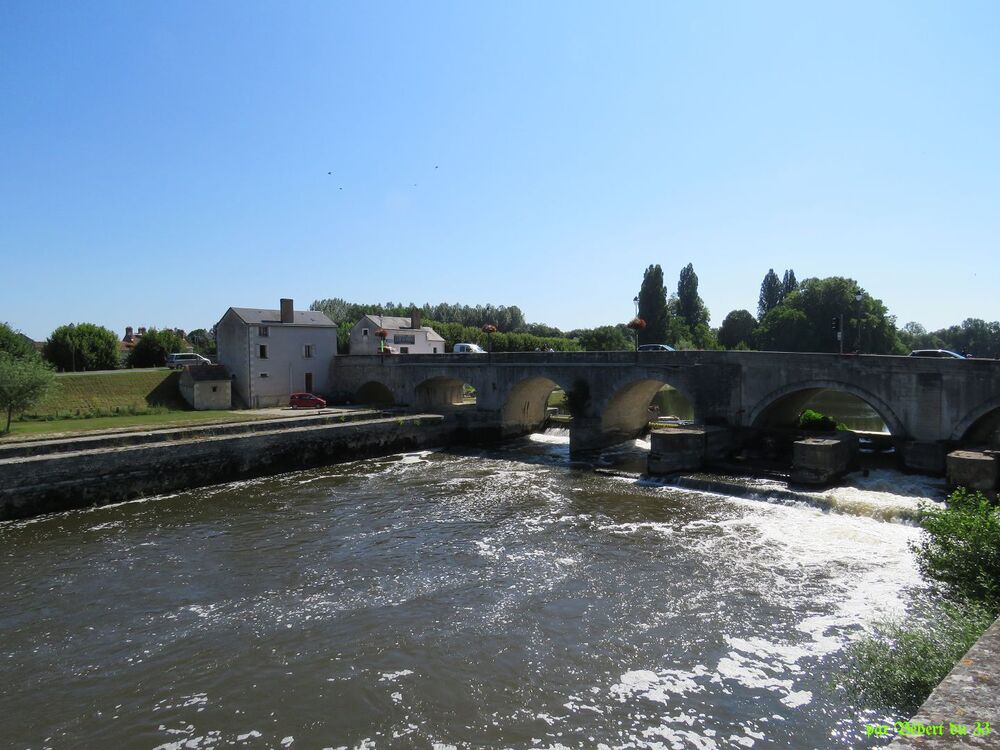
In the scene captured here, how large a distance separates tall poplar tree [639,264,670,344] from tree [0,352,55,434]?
56.1 meters

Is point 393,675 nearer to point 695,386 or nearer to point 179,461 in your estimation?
point 179,461

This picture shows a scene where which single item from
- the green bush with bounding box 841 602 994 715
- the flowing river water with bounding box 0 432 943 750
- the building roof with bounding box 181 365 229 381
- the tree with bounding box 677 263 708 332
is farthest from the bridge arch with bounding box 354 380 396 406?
the tree with bounding box 677 263 708 332

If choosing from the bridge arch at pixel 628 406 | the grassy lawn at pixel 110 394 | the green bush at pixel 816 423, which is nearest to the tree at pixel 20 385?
the grassy lawn at pixel 110 394

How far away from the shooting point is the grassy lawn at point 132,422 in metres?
27.6

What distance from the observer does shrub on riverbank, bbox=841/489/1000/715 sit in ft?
26.5

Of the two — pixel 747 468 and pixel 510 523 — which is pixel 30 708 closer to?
pixel 510 523

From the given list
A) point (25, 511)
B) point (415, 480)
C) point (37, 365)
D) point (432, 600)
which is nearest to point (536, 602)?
point (432, 600)

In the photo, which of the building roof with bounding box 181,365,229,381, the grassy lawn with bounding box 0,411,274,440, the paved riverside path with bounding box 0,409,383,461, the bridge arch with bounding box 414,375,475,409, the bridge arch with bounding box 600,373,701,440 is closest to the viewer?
the paved riverside path with bounding box 0,409,383,461

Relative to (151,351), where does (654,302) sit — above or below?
above

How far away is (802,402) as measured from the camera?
28031 mm

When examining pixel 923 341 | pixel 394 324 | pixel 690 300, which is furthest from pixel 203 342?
pixel 923 341

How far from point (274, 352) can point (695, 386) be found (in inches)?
1076

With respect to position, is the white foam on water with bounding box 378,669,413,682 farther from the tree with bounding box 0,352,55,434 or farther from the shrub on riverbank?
the tree with bounding box 0,352,55,434

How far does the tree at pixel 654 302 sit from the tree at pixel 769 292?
27.8 meters
